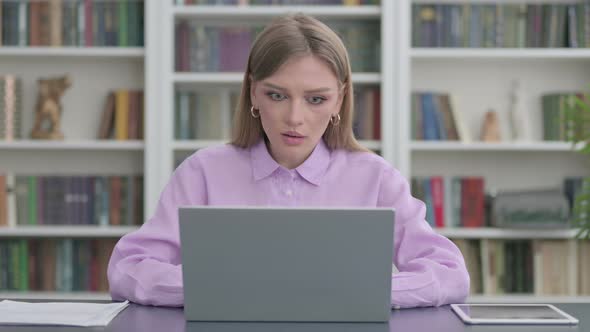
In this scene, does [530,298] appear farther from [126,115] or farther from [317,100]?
[317,100]

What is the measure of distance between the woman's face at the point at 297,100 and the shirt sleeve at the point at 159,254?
26 centimetres

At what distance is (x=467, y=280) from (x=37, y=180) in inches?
91.6

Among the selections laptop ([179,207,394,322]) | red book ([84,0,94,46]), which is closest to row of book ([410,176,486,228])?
red book ([84,0,94,46])

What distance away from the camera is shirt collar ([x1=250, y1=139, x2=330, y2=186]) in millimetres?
1689

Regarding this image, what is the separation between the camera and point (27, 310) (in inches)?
49.7

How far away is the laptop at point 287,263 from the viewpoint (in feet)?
3.53

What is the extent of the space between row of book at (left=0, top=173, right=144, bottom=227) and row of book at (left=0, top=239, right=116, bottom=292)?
123 millimetres

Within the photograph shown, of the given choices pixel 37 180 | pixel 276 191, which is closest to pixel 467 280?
pixel 276 191

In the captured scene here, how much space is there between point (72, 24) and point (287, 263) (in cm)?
248

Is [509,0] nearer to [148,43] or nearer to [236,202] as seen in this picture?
[148,43]

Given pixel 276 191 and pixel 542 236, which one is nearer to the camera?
pixel 276 191

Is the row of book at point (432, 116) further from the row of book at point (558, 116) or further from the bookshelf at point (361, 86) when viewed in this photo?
the row of book at point (558, 116)

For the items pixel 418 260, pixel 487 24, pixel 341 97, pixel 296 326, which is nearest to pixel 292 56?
pixel 341 97

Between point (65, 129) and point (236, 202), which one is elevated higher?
point (65, 129)
